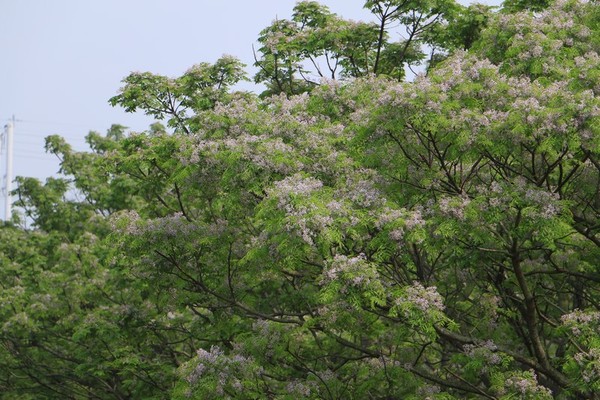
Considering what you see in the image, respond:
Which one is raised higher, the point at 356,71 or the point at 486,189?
the point at 356,71

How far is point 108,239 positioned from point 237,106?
9.67ft

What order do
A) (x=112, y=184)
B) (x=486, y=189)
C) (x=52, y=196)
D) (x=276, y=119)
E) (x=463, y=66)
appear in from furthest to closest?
(x=52, y=196)
(x=112, y=184)
(x=276, y=119)
(x=463, y=66)
(x=486, y=189)

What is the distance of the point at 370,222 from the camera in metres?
11.3

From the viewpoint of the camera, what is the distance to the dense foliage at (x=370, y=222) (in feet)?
36.1

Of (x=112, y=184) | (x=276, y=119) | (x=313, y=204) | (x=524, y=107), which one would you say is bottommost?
(x=313, y=204)

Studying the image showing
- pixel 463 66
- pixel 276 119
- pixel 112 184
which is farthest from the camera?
pixel 112 184

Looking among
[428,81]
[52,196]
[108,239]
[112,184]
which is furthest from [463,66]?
[52,196]

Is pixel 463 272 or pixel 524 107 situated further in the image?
pixel 463 272

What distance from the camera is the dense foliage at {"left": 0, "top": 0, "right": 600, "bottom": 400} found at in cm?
1101

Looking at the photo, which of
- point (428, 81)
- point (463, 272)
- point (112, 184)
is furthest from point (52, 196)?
point (428, 81)

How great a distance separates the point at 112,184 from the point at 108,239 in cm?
753

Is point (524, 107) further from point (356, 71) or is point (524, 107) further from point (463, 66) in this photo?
point (356, 71)

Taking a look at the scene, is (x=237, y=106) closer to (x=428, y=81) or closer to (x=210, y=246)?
(x=210, y=246)

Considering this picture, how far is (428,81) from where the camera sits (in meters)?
11.5
